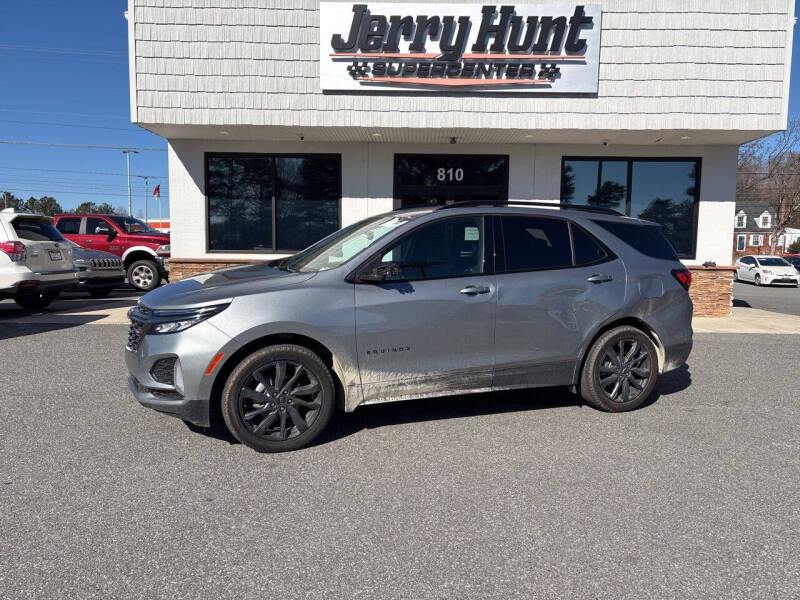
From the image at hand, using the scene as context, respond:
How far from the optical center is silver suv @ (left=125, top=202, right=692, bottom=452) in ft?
12.7

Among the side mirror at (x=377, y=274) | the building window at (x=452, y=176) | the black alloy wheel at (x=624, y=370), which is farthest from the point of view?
the building window at (x=452, y=176)

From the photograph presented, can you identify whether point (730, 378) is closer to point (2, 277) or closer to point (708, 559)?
point (708, 559)

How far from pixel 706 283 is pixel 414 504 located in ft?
33.3

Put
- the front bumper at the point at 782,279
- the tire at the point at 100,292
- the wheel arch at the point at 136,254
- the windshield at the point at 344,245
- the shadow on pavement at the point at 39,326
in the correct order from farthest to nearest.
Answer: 1. the front bumper at the point at 782,279
2. the wheel arch at the point at 136,254
3. the tire at the point at 100,292
4. the shadow on pavement at the point at 39,326
5. the windshield at the point at 344,245

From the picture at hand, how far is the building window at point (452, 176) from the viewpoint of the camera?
454 inches

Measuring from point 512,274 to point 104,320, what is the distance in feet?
25.8

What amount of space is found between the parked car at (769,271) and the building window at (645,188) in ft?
51.4

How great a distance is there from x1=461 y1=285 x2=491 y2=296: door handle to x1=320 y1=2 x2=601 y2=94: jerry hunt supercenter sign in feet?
20.8

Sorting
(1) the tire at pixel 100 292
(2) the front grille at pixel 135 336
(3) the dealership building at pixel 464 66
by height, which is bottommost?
(1) the tire at pixel 100 292

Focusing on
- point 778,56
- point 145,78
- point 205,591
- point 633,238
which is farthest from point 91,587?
point 778,56

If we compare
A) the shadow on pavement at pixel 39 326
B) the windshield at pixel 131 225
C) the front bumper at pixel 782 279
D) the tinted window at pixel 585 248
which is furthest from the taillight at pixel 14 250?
the front bumper at pixel 782 279

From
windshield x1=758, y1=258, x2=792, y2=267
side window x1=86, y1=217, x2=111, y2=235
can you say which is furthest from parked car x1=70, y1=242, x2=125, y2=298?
windshield x1=758, y1=258, x2=792, y2=267

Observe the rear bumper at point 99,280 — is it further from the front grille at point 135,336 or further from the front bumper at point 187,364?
the front bumper at point 187,364

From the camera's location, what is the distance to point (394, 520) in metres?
3.08
